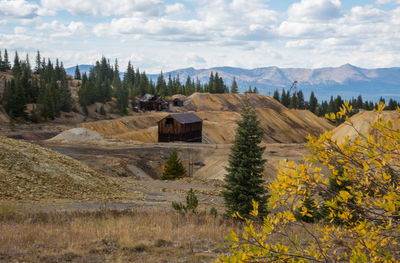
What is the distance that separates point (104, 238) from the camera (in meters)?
11.1

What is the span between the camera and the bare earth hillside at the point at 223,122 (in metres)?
80.4

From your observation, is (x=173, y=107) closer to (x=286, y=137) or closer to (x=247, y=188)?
(x=286, y=137)

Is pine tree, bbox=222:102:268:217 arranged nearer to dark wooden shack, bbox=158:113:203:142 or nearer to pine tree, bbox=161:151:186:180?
pine tree, bbox=161:151:186:180

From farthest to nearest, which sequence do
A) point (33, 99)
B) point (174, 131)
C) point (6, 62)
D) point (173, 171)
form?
point (6, 62), point (33, 99), point (174, 131), point (173, 171)

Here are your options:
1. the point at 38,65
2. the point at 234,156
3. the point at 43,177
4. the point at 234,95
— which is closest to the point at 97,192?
the point at 43,177

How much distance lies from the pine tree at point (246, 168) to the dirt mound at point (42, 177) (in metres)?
8.89

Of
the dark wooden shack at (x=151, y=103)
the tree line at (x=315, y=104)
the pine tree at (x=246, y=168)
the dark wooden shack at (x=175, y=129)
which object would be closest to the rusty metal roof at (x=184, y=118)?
the dark wooden shack at (x=175, y=129)

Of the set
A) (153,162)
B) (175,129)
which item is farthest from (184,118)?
(153,162)

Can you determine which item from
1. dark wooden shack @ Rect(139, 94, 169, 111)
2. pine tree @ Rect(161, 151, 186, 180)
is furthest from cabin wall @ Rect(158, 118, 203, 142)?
dark wooden shack @ Rect(139, 94, 169, 111)

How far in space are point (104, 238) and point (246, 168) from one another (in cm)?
1017

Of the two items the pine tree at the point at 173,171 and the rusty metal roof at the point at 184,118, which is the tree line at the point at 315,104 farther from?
the pine tree at the point at 173,171

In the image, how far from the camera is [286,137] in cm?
11112

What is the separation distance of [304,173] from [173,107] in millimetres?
122221

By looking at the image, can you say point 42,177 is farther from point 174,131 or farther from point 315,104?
point 315,104
